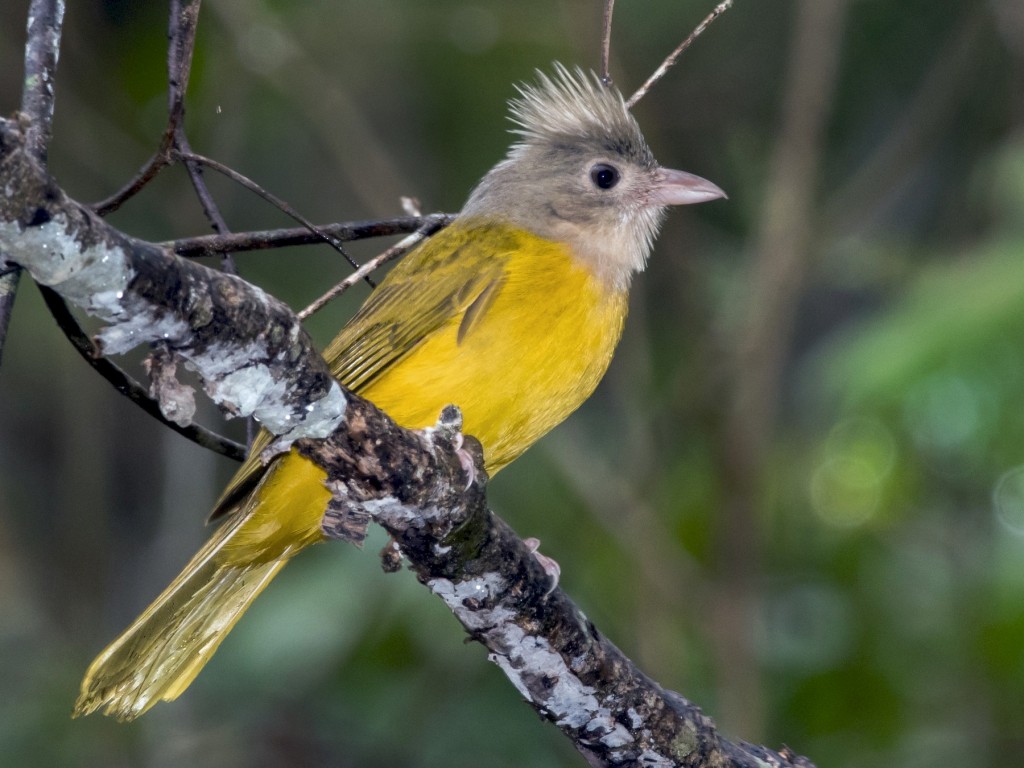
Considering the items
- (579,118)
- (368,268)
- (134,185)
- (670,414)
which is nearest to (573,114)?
(579,118)

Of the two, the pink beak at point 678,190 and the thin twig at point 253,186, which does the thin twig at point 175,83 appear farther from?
the pink beak at point 678,190

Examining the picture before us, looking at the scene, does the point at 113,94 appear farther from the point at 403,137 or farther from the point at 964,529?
the point at 964,529

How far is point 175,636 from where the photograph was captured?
3.31 m

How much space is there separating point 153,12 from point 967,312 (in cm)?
408

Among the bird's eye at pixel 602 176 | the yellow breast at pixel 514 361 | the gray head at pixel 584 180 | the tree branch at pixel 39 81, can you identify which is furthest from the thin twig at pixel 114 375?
the bird's eye at pixel 602 176

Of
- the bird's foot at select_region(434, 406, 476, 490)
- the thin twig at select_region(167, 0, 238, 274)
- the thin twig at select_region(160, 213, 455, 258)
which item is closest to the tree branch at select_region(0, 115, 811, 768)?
the bird's foot at select_region(434, 406, 476, 490)

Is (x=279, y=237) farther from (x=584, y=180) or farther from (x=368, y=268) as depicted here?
(x=584, y=180)

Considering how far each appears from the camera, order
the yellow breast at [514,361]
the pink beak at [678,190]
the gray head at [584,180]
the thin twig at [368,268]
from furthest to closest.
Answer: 1. the pink beak at [678,190]
2. the gray head at [584,180]
3. the yellow breast at [514,361]
4. the thin twig at [368,268]

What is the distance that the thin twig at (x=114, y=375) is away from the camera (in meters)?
2.16

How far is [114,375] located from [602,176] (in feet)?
6.46

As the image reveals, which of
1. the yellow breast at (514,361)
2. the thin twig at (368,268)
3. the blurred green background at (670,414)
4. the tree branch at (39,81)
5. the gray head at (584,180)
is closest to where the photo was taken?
the tree branch at (39,81)

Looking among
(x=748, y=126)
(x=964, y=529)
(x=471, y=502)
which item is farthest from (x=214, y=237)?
(x=748, y=126)

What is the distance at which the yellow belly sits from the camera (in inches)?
124

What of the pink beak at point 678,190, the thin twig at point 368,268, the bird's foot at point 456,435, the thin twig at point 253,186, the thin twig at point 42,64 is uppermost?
the pink beak at point 678,190
